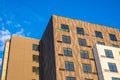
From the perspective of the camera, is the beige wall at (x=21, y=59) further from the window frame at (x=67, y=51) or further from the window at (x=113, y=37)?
the window at (x=113, y=37)

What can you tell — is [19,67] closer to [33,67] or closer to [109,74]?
[33,67]

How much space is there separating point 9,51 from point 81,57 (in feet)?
80.4

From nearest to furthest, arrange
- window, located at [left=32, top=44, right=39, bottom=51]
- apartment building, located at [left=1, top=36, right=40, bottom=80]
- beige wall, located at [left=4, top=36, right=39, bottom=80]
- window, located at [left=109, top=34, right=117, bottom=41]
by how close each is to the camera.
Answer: beige wall, located at [left=4, top=36, right=39, bottom=80] < apartment building, located at [left=1, top=36, right=40, bottom=80] < window, located at [left=109, top=34, right=117, bottom=41] < window, located at [left=32, top=44, right=39, bottom=51]

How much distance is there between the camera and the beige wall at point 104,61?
49906 mm

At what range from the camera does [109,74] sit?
5012cm

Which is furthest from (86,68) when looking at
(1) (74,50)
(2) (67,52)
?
(2) (67,52)

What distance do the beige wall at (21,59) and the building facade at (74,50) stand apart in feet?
1.03

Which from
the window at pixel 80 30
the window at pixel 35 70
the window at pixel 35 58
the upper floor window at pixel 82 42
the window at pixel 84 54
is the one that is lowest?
the window at pixel 35 70

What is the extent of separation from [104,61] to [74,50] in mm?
8502

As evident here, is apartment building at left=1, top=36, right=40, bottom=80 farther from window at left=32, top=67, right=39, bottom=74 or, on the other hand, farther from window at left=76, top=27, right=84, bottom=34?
window at left=76, top=27, right=84, bottom=34

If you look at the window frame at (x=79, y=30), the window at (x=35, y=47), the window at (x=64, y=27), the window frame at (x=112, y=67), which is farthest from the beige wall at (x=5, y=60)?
the window frame at (x=112, y=67)

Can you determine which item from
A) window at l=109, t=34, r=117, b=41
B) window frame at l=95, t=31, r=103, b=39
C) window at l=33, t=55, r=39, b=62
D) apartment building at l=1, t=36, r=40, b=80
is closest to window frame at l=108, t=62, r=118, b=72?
window frame at l=95, t=31, r=103, b=39

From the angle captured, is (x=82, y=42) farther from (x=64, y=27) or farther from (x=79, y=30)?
(x=64, y=27)

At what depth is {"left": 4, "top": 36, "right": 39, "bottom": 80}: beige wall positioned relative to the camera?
5881 centimetres
